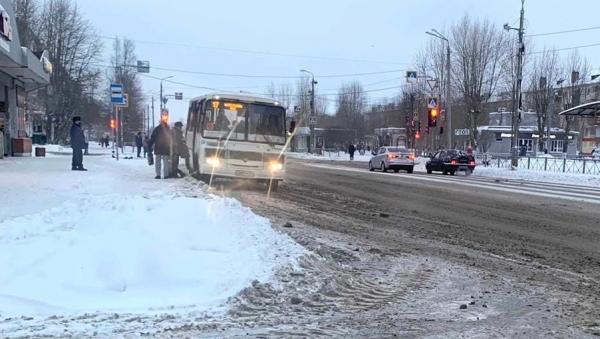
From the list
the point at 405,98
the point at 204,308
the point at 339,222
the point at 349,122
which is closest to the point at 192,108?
the point at 339,222

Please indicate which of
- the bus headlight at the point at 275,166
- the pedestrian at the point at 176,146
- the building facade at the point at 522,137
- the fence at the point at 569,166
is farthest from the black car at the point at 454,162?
the building facade at the point at 522,137

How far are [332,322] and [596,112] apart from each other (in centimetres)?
3462

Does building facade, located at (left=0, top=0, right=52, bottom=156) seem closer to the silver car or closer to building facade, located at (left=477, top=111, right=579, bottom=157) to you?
the silver car

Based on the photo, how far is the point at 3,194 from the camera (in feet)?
37.6

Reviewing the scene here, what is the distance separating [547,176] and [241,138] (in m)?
20.9

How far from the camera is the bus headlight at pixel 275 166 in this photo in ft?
55.5

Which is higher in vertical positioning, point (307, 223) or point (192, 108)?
point (192, 108)

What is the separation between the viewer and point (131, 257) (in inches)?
238

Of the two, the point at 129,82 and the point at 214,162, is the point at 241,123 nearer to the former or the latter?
the point at 214,162

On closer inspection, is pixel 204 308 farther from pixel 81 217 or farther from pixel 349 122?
pixel 349 122

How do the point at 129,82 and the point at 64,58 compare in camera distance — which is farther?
the point at 129,82

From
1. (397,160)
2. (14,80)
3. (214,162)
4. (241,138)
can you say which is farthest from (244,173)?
(14,80)

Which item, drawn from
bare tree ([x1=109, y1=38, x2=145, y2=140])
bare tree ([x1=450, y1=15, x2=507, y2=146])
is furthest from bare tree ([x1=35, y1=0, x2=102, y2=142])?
bare tree ([x1=450, y1=15, x2=507, y2=146])

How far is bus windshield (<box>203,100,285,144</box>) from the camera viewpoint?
664 inches
